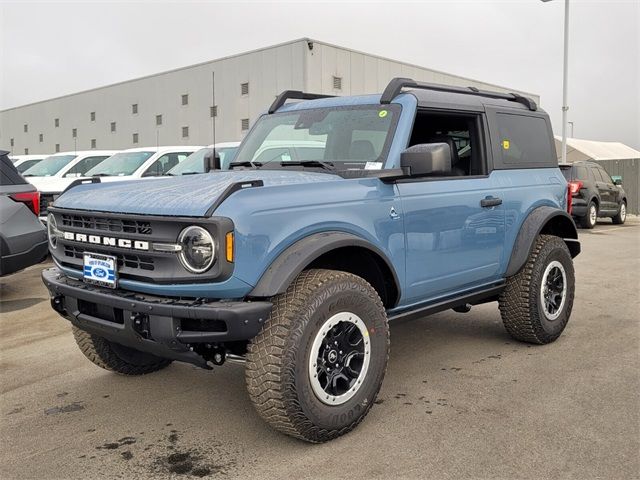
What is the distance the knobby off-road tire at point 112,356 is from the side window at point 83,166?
29.8 feet

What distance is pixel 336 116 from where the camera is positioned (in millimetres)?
4461

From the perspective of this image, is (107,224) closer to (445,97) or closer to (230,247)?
(230,247)

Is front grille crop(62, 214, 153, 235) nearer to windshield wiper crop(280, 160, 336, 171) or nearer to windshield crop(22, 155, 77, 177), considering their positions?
windshield wiper crop(280, 160, 336, 171)

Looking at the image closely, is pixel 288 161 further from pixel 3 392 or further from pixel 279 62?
pixel 279 62

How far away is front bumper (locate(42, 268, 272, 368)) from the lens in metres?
2.96

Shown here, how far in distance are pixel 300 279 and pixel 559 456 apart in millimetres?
1619

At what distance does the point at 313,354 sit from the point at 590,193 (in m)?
15.1

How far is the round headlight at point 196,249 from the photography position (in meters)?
3.00

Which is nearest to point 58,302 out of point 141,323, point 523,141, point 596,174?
point 141,323

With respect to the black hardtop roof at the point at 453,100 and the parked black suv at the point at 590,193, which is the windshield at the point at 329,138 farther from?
the parked black suv at the point at 590,193

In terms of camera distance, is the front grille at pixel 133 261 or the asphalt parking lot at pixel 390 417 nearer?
the asphalt parking lot at pixel 390 417

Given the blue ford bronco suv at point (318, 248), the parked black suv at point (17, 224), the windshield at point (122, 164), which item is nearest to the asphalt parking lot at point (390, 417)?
the blue ford bronco suv at point (318, 248)

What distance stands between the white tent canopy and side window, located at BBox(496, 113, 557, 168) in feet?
105

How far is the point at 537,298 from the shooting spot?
5.01 meters
